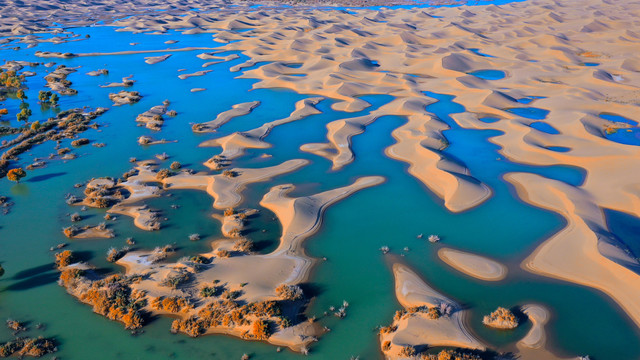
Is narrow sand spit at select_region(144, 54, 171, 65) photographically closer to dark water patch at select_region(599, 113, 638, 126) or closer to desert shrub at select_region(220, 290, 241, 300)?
desert shrub at select_region(220, 290, 241, 300)

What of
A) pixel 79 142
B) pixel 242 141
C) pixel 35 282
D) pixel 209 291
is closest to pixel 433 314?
pixel 209 291

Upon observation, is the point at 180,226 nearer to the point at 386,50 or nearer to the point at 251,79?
the point at 251,79

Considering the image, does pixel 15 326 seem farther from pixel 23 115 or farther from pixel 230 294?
pixel 23 115

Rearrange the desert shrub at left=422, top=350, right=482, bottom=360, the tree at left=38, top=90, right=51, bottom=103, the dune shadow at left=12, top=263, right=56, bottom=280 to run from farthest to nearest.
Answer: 1. the tree at left=38, top=90, right=51, bottom=103
2. the dune shadow at left=12, top=263, right=56, bottom=280
3. the desert shrub at left=422, top=350, right=482, bottom=360

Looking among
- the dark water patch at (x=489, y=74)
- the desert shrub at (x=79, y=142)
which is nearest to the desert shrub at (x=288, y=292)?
the desert shrub at (x=79, y=142)

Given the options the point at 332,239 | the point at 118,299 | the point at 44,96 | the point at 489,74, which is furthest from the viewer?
the point at 489,74

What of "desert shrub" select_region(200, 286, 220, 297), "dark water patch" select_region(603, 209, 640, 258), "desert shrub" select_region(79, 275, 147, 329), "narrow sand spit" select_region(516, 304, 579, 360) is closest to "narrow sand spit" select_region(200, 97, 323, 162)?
"desert shrub" select_region(79, 275, 147, 329)

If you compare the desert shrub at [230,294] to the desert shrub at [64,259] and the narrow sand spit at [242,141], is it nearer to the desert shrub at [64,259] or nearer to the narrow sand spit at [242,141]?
the desert shrub at [64,259]
